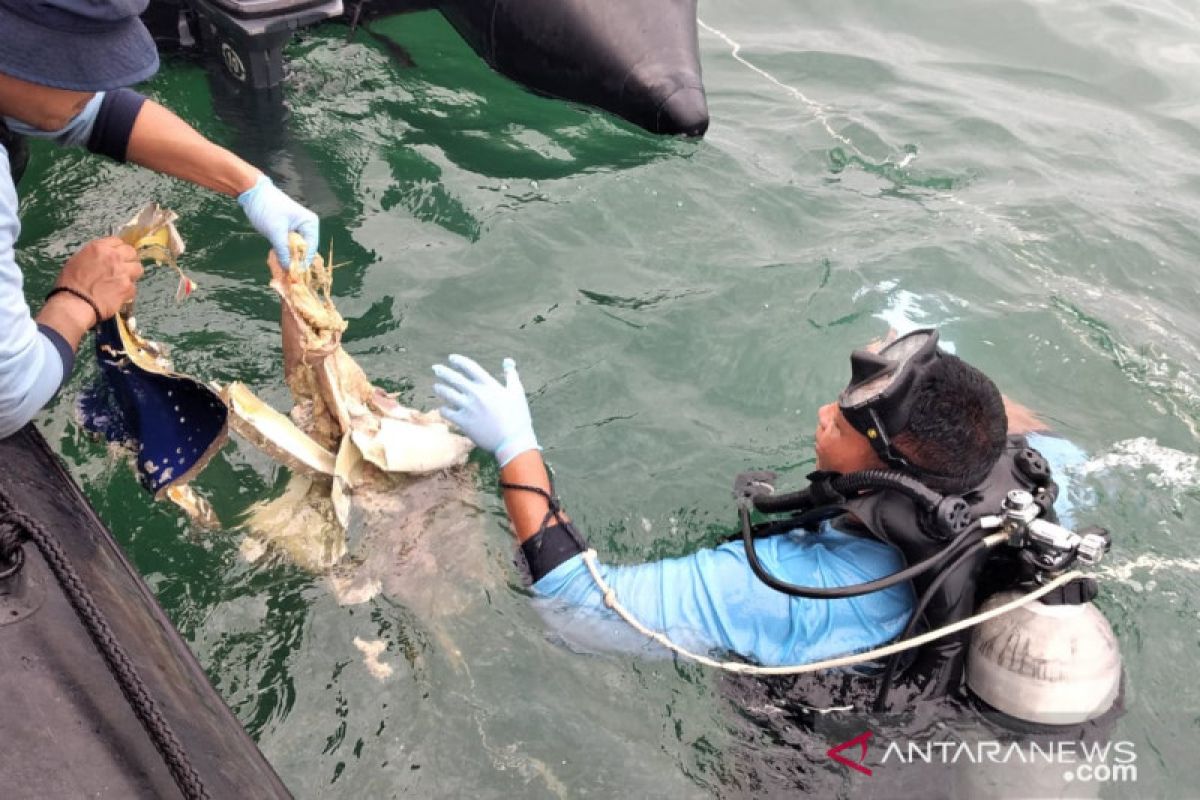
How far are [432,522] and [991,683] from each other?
168 cm

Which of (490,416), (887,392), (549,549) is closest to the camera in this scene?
(887,392)

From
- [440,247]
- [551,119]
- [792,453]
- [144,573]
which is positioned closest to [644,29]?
[551,119]

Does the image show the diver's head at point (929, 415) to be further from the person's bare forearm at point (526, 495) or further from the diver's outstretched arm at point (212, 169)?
the diver's outstretched arm at point (212, 169)

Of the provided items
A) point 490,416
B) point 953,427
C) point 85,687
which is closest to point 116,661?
point 85,687

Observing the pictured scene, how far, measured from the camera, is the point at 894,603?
101 inches

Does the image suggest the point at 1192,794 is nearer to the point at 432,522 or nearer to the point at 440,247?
the point at 432,522

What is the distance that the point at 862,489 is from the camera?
2.48 metres

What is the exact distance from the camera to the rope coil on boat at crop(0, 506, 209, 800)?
5.49ft

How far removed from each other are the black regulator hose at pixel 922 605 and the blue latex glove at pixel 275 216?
2.12m

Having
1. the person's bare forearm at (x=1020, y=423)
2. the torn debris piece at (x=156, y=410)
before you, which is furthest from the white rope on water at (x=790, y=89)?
the torn debris piece at (x=156, y=410)

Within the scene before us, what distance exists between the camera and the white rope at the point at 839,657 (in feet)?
7.66

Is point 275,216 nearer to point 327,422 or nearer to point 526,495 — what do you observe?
point 327,422

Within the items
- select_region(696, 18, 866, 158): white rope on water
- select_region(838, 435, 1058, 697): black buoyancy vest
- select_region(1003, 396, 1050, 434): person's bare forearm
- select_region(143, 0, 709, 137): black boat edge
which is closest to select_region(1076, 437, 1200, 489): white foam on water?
select_region(1003, 396, 1050, 434): person's bare forearm

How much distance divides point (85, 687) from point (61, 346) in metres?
1.01
